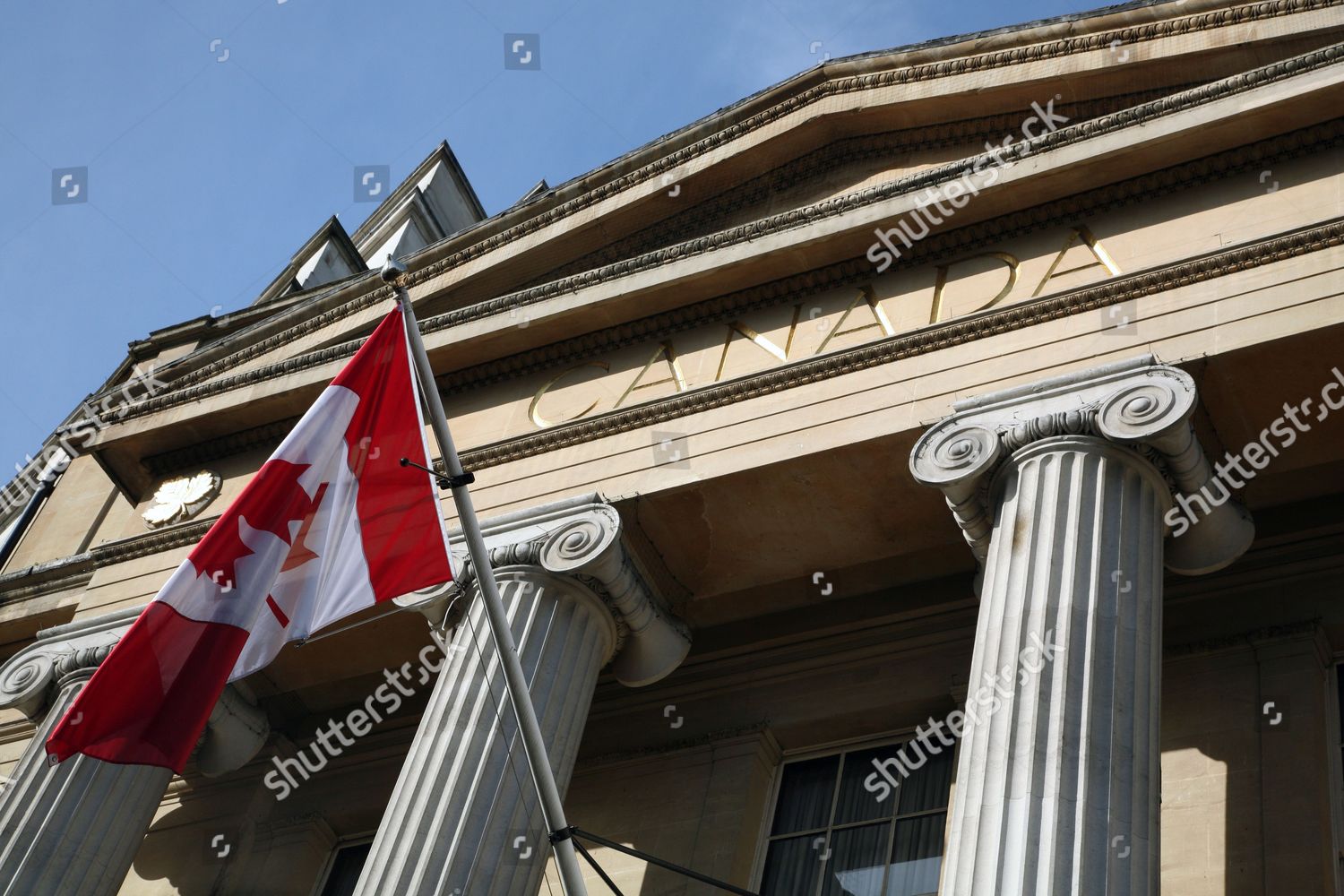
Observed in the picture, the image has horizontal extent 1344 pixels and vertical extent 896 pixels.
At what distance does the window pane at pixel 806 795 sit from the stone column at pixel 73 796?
6180 millimetres

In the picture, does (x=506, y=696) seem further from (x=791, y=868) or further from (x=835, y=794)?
(x=835, y=794)

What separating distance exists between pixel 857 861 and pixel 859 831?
0.37 m

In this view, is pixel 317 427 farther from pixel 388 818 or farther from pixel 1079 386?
pixel 1079 386

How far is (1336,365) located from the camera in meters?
15.0

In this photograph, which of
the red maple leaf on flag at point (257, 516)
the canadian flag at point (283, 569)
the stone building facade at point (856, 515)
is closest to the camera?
the canadian flag at point (283, 569)

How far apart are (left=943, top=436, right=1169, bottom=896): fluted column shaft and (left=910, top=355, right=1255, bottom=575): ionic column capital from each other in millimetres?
158

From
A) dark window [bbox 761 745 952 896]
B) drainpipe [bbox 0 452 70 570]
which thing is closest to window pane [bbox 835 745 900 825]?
dark window [bbox 761 745 952 896]

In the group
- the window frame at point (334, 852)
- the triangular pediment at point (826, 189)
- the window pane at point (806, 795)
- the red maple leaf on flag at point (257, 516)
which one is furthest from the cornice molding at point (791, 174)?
the red maple leaf on flag at point (257, 516)

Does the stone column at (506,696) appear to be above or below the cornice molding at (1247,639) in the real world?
below

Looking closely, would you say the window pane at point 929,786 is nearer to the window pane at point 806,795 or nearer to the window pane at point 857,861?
the window pane at point 857,861

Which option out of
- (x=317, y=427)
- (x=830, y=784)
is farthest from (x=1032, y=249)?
(x=317, y=427)

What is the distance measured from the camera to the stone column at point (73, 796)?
17.1 meters

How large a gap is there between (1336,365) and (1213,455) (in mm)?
1344

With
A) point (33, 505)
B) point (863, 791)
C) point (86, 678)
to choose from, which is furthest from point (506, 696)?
point (33, 505)
